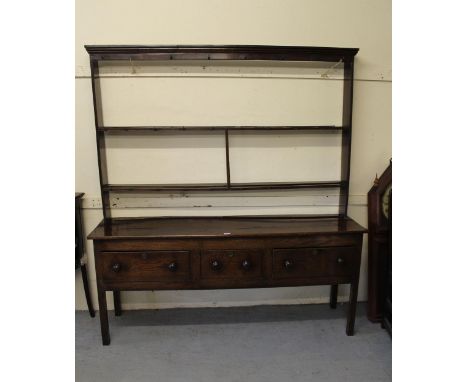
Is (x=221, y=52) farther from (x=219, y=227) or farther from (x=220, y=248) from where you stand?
(x=220, y=248)

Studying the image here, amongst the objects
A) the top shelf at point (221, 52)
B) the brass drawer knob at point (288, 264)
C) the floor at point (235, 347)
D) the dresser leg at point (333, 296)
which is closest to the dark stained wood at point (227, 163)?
the top shelf at point (221, 52)

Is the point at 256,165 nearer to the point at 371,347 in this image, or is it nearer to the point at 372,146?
the point at 372,146

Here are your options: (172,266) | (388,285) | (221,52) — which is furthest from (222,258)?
(221,52)

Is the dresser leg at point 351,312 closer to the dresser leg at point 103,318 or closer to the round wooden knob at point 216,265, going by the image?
the round wooden knob at point 216,265

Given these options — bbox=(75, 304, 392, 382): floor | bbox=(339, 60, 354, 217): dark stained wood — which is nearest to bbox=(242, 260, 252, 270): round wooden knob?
bbox=(75, 304, 392, 382): floor

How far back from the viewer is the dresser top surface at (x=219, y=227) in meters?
1.89

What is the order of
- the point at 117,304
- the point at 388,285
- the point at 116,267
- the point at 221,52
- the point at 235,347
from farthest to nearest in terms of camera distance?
the point at 117,304 → the point at 388,285 → the point at 221,52 → the point at 235,347 → the point at 116,267

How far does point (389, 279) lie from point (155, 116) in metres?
1.89

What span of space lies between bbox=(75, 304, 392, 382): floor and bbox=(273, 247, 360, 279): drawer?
1.45ft

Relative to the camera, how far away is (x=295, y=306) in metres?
2.43

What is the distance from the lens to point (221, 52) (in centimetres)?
209

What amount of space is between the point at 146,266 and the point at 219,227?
1.59 feet
